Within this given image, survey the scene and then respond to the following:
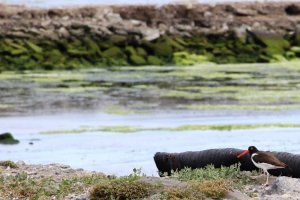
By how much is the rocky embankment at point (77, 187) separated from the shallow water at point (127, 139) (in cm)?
416

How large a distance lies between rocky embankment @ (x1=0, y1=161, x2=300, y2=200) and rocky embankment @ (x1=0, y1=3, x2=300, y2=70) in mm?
39446

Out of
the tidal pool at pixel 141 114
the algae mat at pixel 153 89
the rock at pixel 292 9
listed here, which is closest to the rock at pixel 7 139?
the tidal pool at pixel 141 114

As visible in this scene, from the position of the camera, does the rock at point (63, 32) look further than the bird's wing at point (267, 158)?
Yes

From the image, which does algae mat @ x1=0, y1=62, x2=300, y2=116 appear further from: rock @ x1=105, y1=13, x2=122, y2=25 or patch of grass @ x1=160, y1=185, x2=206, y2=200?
patch of grass @ x1=160, y1=185, x2=206, y2=200

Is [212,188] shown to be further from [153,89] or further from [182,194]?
[153,89]

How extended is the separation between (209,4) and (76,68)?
20.6 m

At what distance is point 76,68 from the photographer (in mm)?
55656

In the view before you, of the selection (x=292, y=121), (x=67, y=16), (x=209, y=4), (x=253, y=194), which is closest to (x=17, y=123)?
(x=292, y=121)

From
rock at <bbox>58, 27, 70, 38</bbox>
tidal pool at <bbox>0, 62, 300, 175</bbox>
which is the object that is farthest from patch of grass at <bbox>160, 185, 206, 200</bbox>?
rock at <bbox>58, 27, 70, 38</bbox>

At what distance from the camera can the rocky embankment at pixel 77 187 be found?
1480cm

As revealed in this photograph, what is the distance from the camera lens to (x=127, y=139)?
1041 inches

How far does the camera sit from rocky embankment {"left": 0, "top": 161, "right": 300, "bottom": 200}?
14.8 meters

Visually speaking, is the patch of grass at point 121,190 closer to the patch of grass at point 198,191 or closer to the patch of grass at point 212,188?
the patch of grass at point 198,191

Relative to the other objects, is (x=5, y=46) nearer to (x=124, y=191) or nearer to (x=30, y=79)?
(x=30, y=79)
